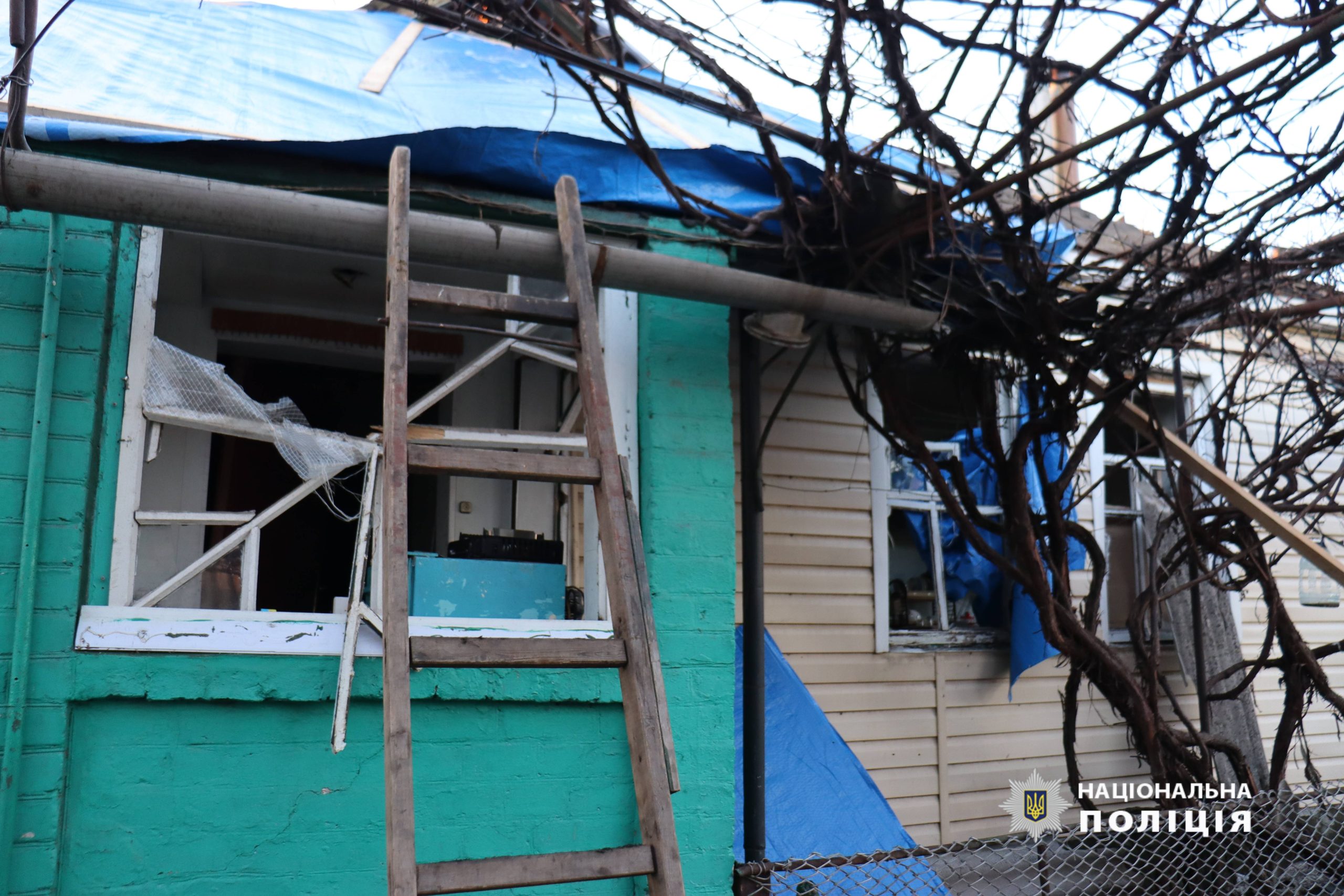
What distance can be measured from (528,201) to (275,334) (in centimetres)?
212

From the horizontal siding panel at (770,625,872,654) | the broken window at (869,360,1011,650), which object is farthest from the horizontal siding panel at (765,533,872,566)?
the horizontal siding panel at (770,625,872,654)

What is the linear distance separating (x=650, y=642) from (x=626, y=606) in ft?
0.52

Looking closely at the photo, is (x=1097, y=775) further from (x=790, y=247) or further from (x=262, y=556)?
(x=262, y=556)

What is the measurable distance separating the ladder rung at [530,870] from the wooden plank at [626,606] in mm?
52

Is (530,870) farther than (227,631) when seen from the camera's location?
No

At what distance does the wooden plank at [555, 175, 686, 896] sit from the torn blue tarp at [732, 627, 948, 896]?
5.99ft

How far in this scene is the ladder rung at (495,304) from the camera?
8.64 ft

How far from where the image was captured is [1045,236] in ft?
13.3

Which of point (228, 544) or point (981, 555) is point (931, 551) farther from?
point (228, 544)

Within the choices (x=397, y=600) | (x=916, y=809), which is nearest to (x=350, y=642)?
(x=397, y=600)

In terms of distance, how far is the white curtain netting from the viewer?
3.26 meters

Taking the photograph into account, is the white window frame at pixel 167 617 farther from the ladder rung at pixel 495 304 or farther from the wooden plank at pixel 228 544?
the ladder rung at pixel 495 304

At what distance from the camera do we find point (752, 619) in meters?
4.14

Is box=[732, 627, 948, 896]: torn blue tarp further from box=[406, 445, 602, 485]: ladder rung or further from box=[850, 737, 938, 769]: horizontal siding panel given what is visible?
box=[406, 445, 602, 485]: ladder rung
